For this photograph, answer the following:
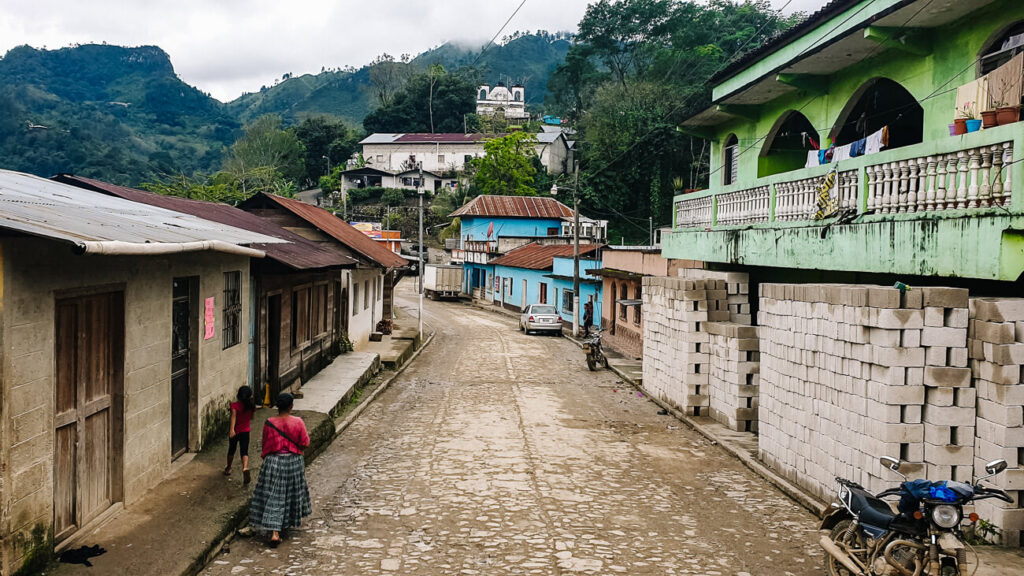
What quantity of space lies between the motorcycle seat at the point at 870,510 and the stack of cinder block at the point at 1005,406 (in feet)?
4.34

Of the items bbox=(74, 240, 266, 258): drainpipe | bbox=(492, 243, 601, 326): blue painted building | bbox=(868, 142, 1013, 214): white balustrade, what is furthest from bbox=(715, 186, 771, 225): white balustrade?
bbox=(492, 243, 601, 326): blue painted building

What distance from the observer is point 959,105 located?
853cm

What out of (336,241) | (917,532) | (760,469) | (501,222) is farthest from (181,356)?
(501,222)

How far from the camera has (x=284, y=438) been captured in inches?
278

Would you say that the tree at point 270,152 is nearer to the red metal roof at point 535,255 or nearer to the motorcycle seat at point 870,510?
the red metal roof at point 535,255

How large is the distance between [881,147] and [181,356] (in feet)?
32.1

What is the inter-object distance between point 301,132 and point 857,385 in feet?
280

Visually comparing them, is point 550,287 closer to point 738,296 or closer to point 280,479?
point 738,296

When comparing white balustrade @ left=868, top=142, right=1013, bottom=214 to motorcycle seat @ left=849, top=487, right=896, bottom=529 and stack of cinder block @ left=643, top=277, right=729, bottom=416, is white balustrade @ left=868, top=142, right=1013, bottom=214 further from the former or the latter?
stack of cinder block @ left=643, top=277, right=729, bottom=416

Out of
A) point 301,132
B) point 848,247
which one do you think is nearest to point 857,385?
point 848,247

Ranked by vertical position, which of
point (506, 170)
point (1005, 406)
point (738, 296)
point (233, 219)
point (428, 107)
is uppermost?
point (428, 107)

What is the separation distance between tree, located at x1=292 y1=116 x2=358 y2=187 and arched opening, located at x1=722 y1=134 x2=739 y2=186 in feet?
240

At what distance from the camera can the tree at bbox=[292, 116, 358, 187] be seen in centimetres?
8506

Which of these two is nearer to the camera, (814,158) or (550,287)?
(814,158)
